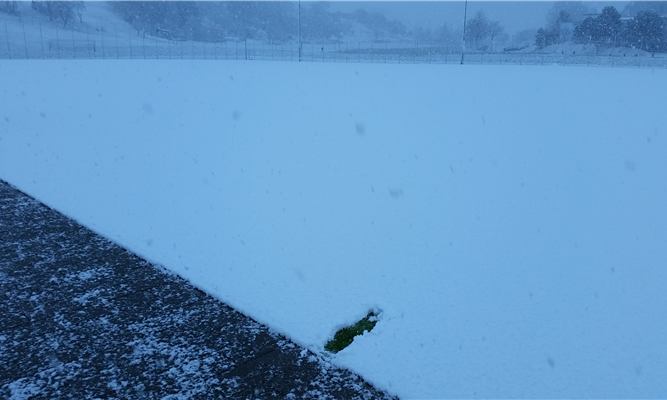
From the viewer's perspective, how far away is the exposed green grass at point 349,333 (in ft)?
11.8

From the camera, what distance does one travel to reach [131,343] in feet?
10.8

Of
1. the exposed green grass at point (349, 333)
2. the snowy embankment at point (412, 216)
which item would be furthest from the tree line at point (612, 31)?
the exposed green grass at point (349, 333)

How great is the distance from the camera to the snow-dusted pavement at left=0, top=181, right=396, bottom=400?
2.92m

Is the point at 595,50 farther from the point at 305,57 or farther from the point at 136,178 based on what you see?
the point at 136,178

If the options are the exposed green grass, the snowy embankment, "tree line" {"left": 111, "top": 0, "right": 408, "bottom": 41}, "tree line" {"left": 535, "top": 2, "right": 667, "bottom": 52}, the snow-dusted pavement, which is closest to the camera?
the snow-dusted pavement

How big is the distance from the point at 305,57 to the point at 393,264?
33.9 metres

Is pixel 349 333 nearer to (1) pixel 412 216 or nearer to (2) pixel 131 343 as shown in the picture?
(2) pixel 131 343

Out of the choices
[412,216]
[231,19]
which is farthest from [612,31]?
[231,19]

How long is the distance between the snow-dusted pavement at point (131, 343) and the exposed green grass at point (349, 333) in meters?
0.32

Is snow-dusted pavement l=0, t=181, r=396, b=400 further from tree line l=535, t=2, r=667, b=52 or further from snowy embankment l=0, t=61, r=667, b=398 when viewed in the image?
tree line l=535, t=2, r=667, b=52

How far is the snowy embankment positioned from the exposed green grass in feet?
0.23

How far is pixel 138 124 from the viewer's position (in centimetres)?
1290

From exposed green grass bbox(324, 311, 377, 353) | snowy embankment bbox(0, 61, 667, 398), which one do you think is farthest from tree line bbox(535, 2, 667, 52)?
exposed green grass bbox(324, 311, 377, 353)

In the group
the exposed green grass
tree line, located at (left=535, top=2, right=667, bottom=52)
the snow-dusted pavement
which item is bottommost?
the exposed green grass
